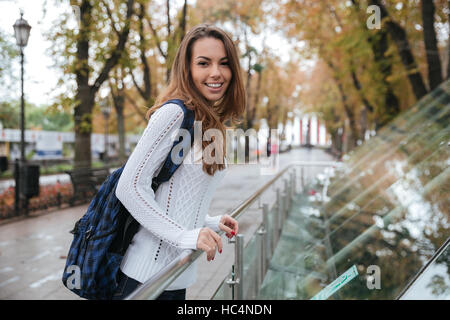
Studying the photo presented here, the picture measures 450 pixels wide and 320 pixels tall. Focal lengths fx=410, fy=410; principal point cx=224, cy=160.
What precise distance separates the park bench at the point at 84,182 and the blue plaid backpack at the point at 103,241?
9.93 meters

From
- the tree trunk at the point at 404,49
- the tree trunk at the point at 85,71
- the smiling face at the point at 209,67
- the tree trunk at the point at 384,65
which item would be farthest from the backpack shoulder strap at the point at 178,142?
the tree trunk at the point at 85,71

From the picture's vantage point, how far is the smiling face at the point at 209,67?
1.58 metres

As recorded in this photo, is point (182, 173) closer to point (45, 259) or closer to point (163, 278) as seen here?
point (163, 278)

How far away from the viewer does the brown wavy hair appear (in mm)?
1486

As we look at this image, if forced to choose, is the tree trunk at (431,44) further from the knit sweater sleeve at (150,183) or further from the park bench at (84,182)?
the park bench at (84,182)

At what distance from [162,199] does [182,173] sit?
12cm

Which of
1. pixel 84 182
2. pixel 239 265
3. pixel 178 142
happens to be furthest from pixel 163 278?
pixel 84 182

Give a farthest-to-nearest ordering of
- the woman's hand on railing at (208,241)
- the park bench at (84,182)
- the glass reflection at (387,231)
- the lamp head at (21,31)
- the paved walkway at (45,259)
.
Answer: the park bench at (84,182) → the lamp head at (21,31) → the paved walkway at (45,259) → the glass reflection at (387,231) → the woman's hand on railing at (208,241)

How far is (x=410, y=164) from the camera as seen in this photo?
3.85 meters

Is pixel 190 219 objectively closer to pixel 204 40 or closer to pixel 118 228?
pixel 118 228

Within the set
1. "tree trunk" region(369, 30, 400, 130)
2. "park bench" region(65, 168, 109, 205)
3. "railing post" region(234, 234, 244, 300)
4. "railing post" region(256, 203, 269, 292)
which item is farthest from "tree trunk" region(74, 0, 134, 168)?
"railing post" region(234, 234, 244, 300)

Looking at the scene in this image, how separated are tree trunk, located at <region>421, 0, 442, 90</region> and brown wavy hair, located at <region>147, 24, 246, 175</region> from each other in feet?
24.5

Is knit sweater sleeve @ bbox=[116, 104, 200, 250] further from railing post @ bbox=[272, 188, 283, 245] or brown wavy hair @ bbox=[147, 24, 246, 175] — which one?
railing post @ bbox=[272, 188, 283, 245]
